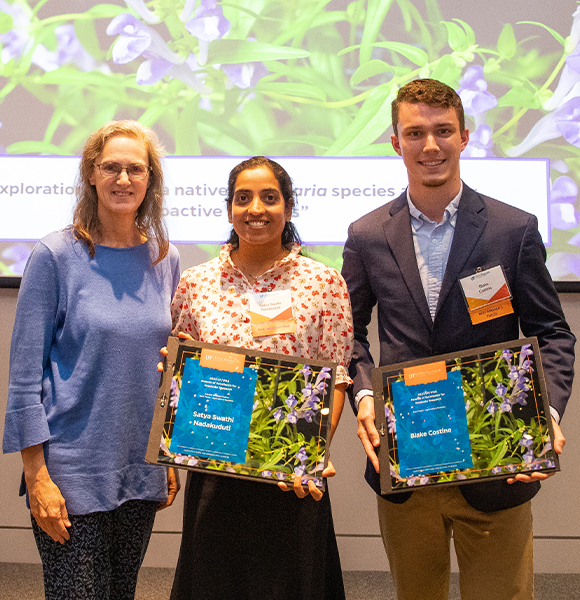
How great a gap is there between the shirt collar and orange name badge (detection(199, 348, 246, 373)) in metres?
0.70

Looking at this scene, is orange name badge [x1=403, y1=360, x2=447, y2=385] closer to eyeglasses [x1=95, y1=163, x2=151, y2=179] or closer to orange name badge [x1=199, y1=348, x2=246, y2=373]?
orange name badge [x1=199, y1=348, x2=246, y2=373]

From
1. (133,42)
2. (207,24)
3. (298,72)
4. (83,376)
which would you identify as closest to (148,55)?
(133,42)

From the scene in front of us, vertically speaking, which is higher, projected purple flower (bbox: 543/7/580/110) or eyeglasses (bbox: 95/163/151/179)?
projected purple flower (bbox: 543/7/580/110)

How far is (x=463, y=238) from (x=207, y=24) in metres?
2.15

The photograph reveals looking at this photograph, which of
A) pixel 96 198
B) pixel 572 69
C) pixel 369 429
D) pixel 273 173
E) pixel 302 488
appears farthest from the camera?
pixel 572 69

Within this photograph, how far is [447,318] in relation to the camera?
1637 mm

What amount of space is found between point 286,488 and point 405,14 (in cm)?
267

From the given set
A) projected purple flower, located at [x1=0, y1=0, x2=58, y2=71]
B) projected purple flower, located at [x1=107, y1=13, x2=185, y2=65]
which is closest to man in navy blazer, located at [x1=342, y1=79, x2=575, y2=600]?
projected purple flower, located at [x1=107, y1=13, x2=185, y2=65]

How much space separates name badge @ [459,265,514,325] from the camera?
1.62 m

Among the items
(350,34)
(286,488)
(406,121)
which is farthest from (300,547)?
(350,34)

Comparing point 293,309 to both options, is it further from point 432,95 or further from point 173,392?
point 432,95

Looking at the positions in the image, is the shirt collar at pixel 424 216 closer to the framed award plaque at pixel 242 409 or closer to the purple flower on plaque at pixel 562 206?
the framed award plaque at pixel 242 409

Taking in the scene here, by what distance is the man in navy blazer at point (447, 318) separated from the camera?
163 cm

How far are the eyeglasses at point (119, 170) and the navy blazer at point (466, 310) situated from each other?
2.71 feet
